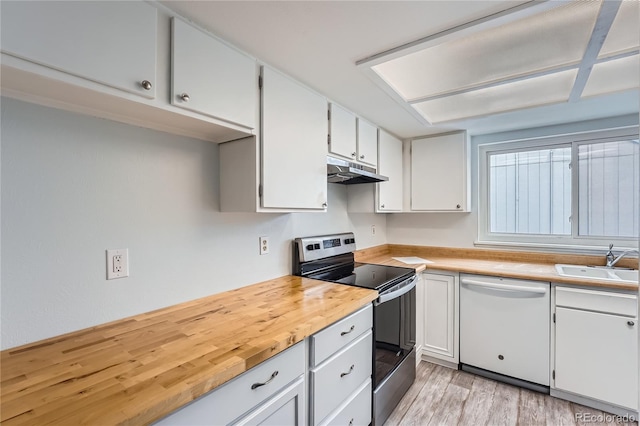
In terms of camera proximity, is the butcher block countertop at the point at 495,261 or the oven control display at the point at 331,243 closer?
the butcher block countertop at the point at 495,261

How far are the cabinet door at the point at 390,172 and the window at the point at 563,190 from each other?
0.85 meters

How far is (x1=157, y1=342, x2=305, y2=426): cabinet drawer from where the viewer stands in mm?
828

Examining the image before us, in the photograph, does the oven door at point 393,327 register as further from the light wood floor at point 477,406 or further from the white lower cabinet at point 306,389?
the light wood floor at point 477,406

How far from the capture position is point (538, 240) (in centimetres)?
269

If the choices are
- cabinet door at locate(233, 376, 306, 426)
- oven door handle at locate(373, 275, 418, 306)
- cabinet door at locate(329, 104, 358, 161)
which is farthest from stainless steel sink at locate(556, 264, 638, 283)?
cabinet door at locate(233, 376, 306, 426)

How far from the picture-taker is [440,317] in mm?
2525

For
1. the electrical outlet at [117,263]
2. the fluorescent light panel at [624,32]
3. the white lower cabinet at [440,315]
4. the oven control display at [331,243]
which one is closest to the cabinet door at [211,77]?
the electrical outlet at [117,263]

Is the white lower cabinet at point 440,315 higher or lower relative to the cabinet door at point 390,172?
lower

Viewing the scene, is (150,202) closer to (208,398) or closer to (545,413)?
(208,398)

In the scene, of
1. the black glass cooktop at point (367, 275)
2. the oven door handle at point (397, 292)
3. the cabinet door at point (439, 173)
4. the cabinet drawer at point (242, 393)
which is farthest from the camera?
the cabinet door at point (439, 173)

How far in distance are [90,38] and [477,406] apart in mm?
2887

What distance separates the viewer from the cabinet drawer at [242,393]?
83 cm

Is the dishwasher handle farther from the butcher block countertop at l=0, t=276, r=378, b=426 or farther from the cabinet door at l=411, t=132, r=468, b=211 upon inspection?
the butcher block countertop at l=0, t=276, r=378, b=426

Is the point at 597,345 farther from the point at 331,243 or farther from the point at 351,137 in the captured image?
the point at 351,137
